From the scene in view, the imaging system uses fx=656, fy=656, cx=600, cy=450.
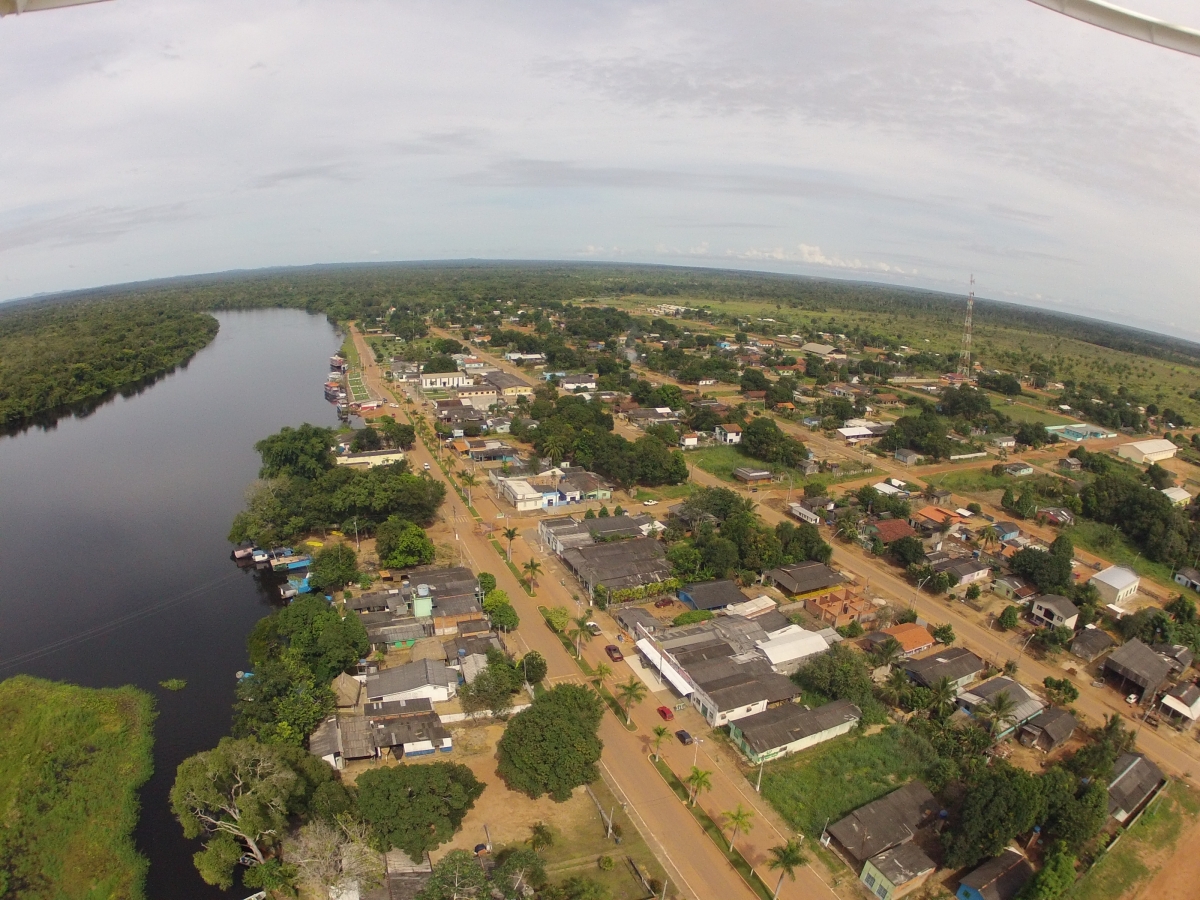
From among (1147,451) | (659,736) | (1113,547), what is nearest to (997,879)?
(659,736)

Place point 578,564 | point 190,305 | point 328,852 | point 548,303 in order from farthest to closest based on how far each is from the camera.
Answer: point 190,305 < point 548,303 < point 578,564 < point 328,852

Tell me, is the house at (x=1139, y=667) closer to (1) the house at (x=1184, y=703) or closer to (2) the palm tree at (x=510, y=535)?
(1) the house at (x=1184, y=703)

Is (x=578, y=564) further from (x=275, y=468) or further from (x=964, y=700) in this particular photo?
(x=275, y=468)

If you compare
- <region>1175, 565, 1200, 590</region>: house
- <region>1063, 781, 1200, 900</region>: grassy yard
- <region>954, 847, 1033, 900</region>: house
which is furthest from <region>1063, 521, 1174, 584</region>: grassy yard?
<region>954, 847, 1033, 900</region>: house

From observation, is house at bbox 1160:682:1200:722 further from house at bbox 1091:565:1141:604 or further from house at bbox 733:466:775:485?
house at bbox 733:466:775:485

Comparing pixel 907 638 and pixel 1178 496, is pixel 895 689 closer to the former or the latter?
pixel 907 638

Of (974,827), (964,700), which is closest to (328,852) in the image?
(974,827)
